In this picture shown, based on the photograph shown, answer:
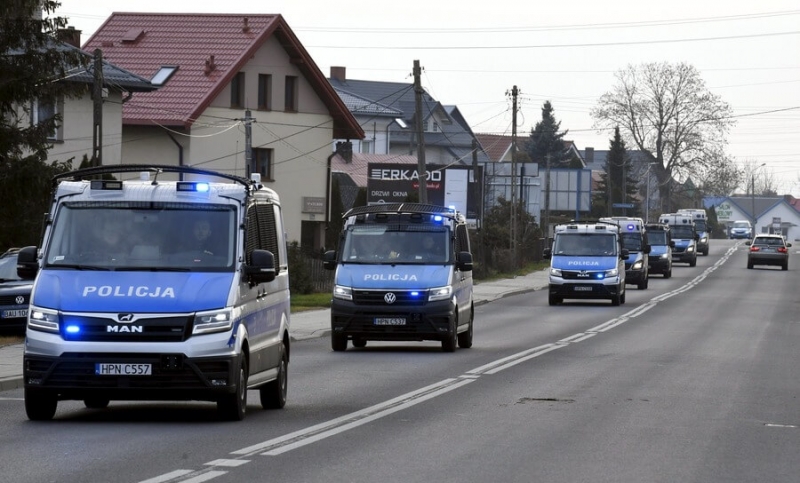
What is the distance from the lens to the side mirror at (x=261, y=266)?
1259 cm

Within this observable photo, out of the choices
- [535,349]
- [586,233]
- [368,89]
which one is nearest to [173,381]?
[535,349]

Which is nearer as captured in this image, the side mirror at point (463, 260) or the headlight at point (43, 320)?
the headlight at point (43, 320)

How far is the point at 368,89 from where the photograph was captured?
398 feet

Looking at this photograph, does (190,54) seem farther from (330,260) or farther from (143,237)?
(143,237)

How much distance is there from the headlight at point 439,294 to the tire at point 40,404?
10.1 metres

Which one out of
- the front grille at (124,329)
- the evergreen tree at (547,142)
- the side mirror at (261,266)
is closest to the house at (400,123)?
the evergreen tree at (547,142)

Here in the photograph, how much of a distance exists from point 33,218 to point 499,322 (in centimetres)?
1039

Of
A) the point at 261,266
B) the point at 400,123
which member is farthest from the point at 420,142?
the point at 400,123

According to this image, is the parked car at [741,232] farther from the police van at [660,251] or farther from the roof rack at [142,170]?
the roof rack at [142,170]

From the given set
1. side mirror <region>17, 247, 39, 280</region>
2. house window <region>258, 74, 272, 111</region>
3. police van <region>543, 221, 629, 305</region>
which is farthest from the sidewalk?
house window <region>258, 74, 272, 111</region>

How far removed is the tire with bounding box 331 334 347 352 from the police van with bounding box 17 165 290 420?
28.9 feet

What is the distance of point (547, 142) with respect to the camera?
461 ft

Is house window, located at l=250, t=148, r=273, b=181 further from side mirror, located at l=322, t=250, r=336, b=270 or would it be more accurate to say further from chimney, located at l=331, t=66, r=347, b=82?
chimney, located at l=331, t=66, r=347, b=82

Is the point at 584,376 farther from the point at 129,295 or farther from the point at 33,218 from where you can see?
the point at 33,218
